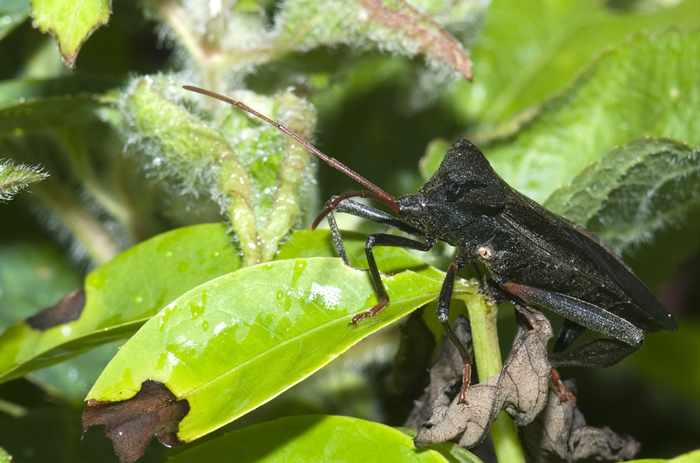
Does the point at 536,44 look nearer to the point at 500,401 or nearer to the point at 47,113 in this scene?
the point at 47,113

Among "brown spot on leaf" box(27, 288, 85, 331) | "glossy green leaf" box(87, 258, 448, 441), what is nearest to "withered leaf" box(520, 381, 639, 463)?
"glossy green leaf" box(87, 258, 448, 441)

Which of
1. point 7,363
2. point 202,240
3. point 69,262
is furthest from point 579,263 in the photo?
point 69,262

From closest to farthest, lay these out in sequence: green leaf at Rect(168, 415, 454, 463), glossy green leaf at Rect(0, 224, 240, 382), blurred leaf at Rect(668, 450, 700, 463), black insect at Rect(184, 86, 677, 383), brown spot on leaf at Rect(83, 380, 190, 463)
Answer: blurred leaf at Rect(668, 450, 700, 463) → brown spot on leaf at Rect(83, 380, 190, 463) → green leaf at Rect(168, 415, 454, 463) → glossy green leaf at Rect(0, 224, 240, 382) → black insect at Rect(184, 86, 677, 383)

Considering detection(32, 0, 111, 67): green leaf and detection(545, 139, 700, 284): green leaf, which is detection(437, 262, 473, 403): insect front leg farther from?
detection(32, 0, 111, 67): green leaf

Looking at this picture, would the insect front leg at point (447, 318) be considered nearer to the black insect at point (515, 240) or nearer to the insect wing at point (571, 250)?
the black insect at point (515, 240)

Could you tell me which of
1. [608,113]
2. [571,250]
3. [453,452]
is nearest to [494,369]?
[453,452]

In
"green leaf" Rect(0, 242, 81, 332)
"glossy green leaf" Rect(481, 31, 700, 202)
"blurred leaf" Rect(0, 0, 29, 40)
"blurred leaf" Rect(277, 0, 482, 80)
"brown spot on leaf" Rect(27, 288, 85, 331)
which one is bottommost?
"brown spot on leaf" Rect(27, 288, 85, 331)

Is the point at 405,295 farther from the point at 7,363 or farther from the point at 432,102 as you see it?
the point at 432,102
